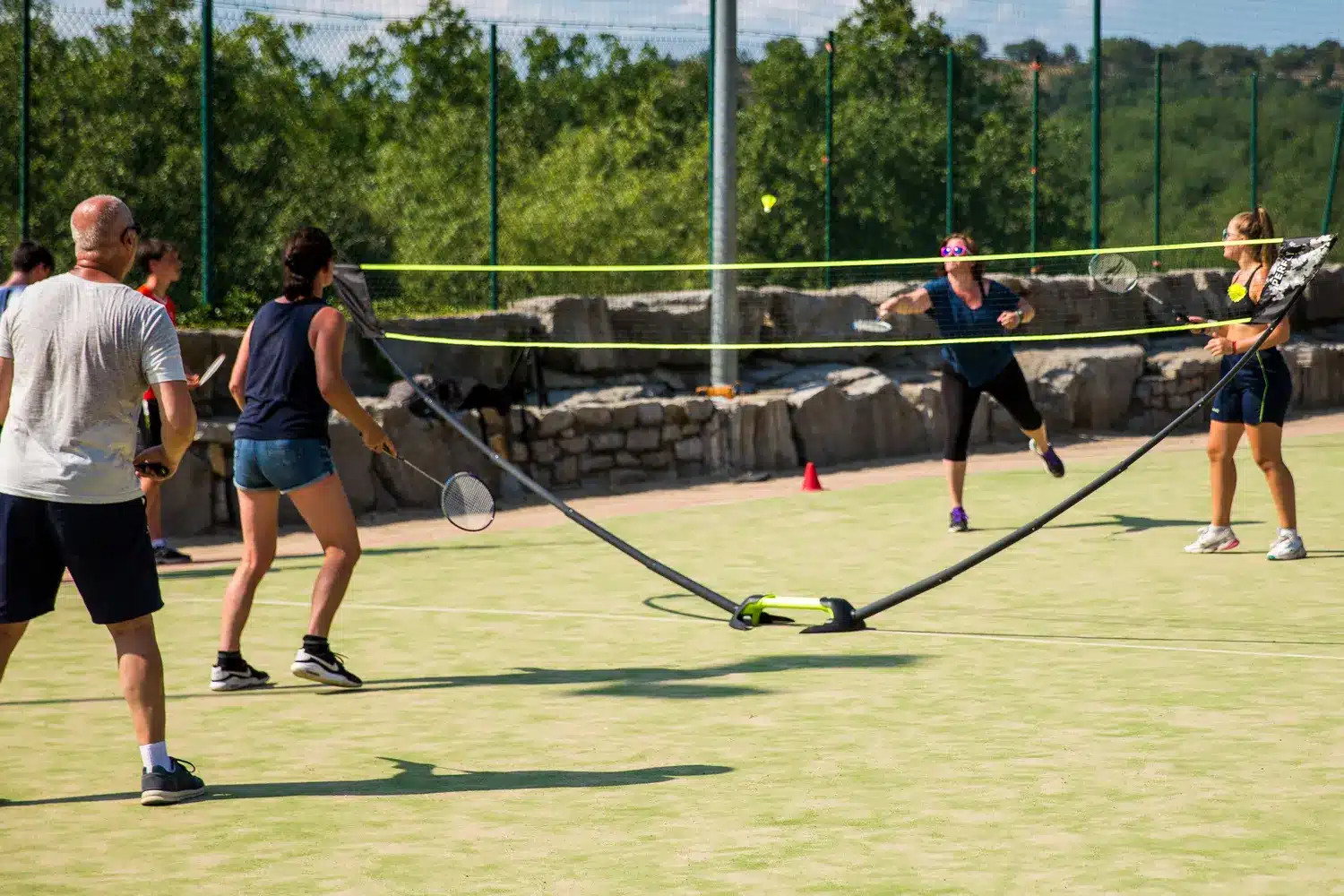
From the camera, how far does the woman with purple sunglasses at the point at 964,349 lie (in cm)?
1084

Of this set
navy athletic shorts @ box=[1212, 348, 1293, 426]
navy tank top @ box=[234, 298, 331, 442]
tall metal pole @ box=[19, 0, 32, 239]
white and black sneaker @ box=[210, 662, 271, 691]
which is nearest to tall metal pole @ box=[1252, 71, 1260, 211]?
navy athletic shorts @ box=[1212, 348, 1293, 426]

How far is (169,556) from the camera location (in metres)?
10.7

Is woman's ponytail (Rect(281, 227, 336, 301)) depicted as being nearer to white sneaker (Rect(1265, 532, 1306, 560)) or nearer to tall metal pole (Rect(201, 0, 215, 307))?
white sneaker (Rect(1265, 532, 1306, 560))

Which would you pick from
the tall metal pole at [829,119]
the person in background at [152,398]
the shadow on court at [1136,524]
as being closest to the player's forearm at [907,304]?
the shadow on court at [1136,524]

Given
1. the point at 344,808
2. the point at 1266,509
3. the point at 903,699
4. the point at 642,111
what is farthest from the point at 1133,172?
the point at 642,111

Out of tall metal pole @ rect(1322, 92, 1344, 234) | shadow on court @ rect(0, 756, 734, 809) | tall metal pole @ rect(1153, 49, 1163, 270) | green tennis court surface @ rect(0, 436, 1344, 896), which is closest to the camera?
green tennis court surface @ rect(0, 436, 1344, 896)

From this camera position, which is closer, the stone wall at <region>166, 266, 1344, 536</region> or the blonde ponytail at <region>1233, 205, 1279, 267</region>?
the blonde ponytail at <region>1233, 205, 1279, 267</region>

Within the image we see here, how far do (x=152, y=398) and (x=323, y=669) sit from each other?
3.45 m

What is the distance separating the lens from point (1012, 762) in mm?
5723

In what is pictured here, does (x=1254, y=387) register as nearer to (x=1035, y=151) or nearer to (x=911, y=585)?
(x=911, y=585)

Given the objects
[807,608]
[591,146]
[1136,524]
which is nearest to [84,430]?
[807,608]

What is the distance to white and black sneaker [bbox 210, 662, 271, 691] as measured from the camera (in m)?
6.98

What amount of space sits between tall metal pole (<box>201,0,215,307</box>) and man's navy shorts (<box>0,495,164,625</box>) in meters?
8.57

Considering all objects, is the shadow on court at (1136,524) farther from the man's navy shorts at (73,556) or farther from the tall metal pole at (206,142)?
the man's navy shorts at (73,556)
